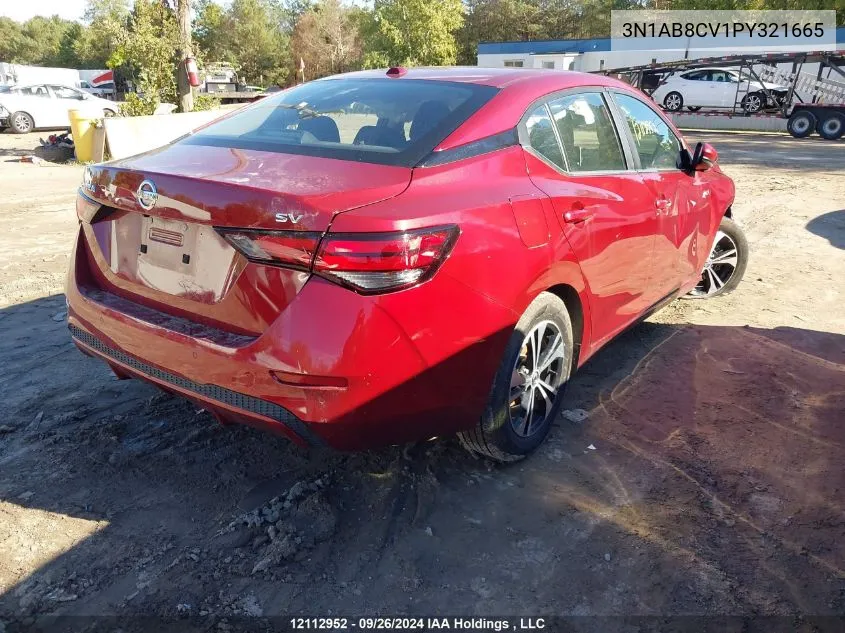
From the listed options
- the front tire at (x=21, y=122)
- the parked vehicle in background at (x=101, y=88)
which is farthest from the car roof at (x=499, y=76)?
the parked vehicle in background at (x=101, y=88)

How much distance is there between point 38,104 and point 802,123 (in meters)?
24.8

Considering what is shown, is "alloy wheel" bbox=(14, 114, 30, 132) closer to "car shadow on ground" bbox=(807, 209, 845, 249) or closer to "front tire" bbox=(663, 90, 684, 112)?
"car shadow on ground" bbox=(807, 209, 845, 249)

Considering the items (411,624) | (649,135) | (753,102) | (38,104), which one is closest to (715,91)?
(753,102)

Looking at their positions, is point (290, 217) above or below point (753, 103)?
above

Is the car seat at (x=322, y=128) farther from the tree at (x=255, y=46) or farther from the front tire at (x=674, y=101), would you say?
the tree at (x=255, y=46)

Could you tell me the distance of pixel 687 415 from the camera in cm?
364

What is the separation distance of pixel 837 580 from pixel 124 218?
3010 millimetres

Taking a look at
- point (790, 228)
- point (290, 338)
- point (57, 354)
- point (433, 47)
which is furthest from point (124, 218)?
point (433, 47)

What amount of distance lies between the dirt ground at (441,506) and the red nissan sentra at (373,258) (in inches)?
15.4

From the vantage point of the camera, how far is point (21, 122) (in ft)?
69.6

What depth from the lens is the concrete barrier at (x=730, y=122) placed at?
77.9 feet

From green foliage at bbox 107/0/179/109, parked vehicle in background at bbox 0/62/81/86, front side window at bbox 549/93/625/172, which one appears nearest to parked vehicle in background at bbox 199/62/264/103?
parked vehicle in background at bbox 0/62/81/86

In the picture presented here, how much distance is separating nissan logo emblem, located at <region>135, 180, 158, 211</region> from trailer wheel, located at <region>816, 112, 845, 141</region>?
24521 millimetres

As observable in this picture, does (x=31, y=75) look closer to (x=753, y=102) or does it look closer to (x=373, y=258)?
(x=753, y=102)
